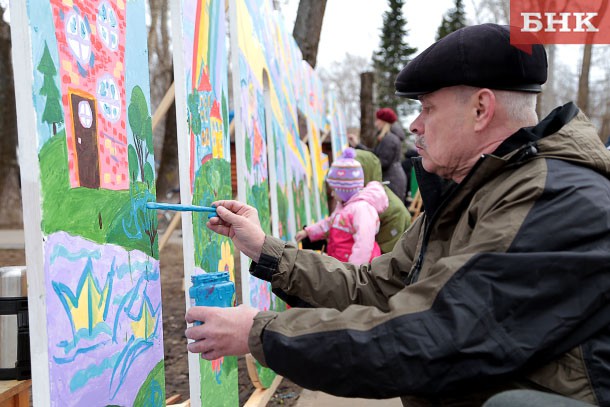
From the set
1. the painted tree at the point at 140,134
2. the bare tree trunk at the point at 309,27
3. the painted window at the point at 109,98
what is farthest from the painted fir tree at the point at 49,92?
the bare tree trunk at the point at 309,27

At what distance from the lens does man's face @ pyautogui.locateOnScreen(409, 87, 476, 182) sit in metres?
1.85

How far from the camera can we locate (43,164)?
1.65 m

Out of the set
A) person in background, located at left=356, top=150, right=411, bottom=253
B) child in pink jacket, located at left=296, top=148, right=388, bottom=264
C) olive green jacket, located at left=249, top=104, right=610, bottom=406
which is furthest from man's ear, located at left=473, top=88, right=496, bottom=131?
person in background, located at left=356, top=150, right=411, bottom=253

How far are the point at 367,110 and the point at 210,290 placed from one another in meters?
11.7

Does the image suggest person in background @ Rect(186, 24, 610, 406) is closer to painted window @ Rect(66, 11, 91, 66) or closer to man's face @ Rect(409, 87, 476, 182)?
man's face @ Rect(409, 87, 476, 182)

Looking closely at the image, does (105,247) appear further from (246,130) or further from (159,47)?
(159,47)

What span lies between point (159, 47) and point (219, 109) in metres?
13.2

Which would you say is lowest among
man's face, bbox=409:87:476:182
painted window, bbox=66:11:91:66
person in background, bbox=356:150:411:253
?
person in background, bbox=356:150:411:253

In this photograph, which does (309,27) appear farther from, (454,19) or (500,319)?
(454,19)

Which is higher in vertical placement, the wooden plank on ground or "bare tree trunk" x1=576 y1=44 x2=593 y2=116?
"bare tree trunk" x1=576 y1=44 x2=593 y2=116

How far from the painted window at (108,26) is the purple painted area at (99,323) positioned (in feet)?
2.00

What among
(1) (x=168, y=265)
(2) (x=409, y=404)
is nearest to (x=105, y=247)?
(2) (x=409, y=404)

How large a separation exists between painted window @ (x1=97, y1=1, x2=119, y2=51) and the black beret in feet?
3.03

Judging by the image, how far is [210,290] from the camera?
2.01 m
